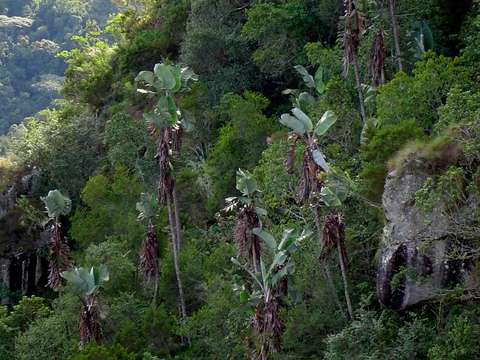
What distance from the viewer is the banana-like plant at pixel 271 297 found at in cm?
2262

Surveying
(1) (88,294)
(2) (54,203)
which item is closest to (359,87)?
(2) (54,203)

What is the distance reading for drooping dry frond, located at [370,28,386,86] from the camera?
98.4ft

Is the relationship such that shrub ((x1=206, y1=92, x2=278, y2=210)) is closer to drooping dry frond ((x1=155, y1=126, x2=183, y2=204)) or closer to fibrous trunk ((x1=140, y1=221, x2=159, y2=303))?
drooping dry frond ((x1=155, y1=126, x2=183, y2=204))

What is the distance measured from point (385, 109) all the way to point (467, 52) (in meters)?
5.38

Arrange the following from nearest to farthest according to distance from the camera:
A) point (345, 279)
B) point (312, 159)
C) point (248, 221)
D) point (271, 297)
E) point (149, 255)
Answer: point (271, 297) < point (312, 159) < point (345, 279) < point (248, 221) < point (149, 255)

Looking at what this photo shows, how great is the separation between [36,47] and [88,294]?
103m

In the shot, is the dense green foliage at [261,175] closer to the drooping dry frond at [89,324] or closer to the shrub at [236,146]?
the shrub at [236,146]

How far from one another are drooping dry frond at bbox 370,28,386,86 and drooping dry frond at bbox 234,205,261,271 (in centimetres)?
916

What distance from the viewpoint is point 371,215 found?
25891mm

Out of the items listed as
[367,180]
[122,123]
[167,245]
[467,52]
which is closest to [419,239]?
[367,180]

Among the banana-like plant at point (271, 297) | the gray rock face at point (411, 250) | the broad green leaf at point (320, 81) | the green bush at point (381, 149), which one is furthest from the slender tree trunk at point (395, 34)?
the banana-like plant at point (271, 297)

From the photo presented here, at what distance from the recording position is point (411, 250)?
69.9 ft

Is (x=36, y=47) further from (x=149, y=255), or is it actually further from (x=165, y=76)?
(x=165, y=76)

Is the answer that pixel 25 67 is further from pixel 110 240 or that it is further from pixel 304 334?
pixel 304 334
